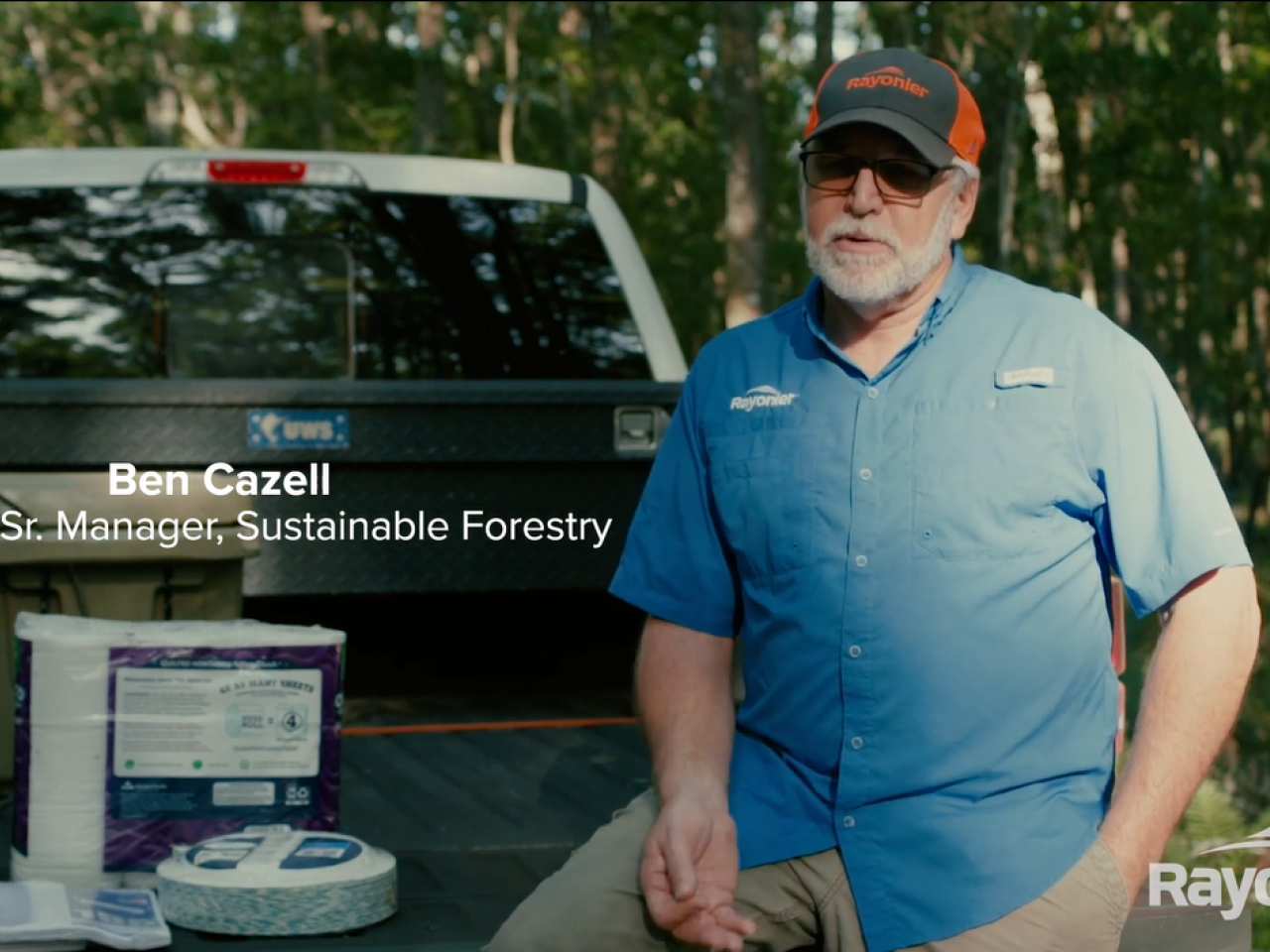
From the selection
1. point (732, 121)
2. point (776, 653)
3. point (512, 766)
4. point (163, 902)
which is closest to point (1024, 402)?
point (776, 653)

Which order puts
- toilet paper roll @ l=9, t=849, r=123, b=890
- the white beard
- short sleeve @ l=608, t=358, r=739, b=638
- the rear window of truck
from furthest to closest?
the rear window of truck, toilet paper roll @ l=9, t=849, r=123, b=890, short sleeve @ l=608, t=358, r=739, b=638, the white beard

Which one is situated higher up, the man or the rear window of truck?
the rear window of truck

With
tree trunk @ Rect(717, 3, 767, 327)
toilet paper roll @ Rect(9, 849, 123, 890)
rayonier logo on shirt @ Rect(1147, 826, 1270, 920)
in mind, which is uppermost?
tree trunk @ Rect(717, 3, 767, 327)

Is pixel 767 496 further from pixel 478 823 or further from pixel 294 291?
pixel 294 291

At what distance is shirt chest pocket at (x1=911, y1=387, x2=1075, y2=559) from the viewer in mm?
2668

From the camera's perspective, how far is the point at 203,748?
3.46 metres

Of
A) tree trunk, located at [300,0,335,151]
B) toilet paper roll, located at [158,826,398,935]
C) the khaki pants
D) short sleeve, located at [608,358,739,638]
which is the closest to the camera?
the khaki pants

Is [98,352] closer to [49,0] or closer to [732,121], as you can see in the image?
[732,121]

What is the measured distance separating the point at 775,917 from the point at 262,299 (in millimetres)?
2984

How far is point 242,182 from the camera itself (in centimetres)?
518

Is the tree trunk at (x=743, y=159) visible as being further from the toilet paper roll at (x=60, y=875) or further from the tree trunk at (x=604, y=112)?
the toilet paper roll at (x=60, y=875)

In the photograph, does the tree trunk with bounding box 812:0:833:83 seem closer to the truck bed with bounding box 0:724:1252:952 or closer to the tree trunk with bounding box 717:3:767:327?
the tree trunk with bounding box 717:3:767:327

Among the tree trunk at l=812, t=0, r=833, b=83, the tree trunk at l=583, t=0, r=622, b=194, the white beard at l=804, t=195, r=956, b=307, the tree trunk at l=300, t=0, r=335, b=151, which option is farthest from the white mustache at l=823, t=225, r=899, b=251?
the tree trunk at l=300, t=0, r=335, b=151

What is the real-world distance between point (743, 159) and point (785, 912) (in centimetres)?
1375
